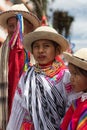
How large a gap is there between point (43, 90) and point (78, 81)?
0.38 metres

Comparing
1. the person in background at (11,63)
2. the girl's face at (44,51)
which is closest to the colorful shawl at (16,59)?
the person in background at (11,63)

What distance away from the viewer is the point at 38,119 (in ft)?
10.8

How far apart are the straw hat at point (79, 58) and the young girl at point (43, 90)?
0.27 metres

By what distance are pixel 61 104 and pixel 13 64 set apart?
0.96m

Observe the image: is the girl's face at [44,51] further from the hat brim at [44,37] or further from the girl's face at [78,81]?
the girl's face at [78,81]

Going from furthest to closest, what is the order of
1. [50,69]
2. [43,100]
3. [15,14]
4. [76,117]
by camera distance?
[15,14], [50,69], [43,100], [76,117]

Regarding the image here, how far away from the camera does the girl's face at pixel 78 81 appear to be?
3.04 meters

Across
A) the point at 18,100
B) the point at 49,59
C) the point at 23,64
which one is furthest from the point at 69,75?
the point at 23,64

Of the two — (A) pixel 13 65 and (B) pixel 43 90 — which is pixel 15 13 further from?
(B) pixel 43 90

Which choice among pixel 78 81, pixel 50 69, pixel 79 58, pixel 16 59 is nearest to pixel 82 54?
pixel 79 58

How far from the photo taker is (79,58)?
3.06m

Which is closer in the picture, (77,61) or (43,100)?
(77,61)

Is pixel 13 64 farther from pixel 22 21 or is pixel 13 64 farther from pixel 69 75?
pixel 69 75

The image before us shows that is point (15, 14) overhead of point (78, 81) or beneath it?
overhead
